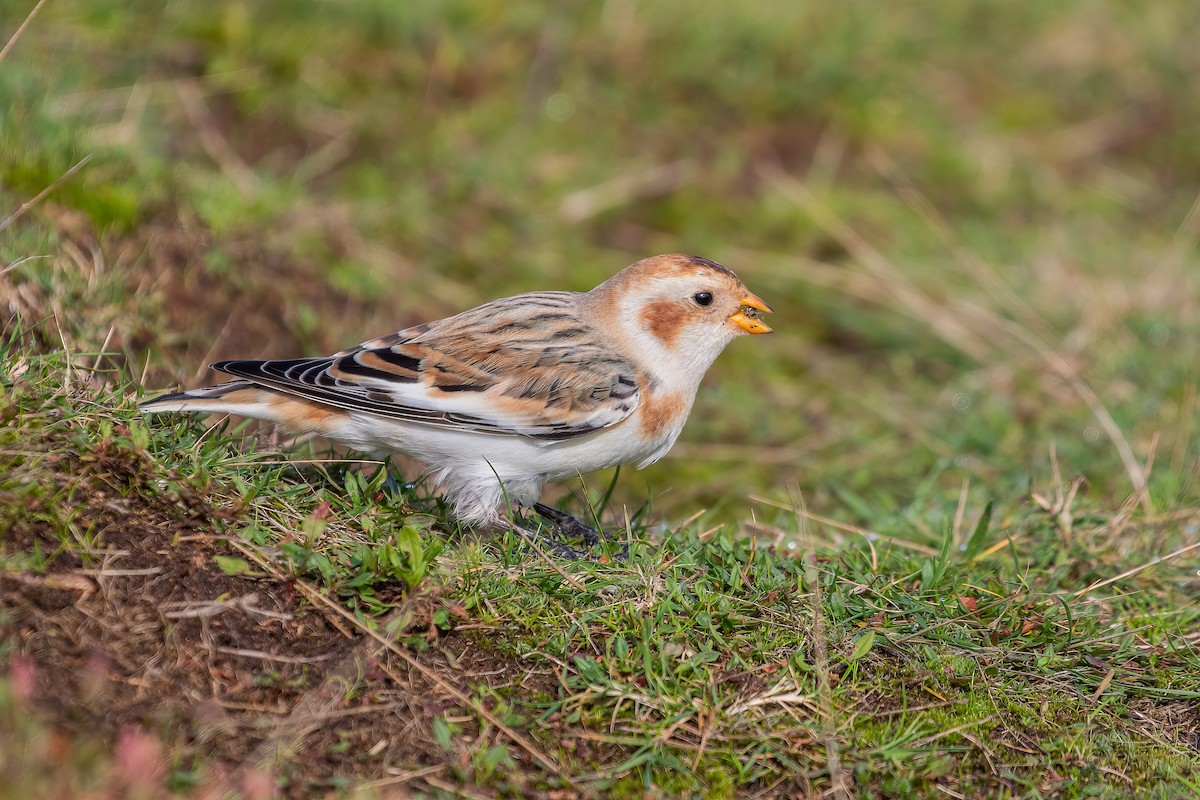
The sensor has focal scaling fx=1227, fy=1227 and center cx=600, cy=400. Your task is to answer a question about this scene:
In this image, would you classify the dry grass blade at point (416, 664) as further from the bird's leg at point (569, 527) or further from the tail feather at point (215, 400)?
the bird's leg at point (569, 527)

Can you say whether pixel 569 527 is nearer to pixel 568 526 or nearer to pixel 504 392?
pixel 568 526

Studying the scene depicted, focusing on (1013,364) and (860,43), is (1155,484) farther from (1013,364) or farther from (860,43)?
(860,43)

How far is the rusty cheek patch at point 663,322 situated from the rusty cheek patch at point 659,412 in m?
0.24

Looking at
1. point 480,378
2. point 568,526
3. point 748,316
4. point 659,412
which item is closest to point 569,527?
point 568,526

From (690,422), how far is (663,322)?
1958mm

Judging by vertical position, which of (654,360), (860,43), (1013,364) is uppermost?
(860,43)

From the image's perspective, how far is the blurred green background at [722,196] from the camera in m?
5.89

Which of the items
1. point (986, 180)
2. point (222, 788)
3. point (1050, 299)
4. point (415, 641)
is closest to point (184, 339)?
point (415, 641)

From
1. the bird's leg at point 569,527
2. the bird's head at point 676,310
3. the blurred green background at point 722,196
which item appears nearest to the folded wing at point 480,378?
the bird's head at point 676,310

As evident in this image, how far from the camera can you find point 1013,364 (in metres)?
6.94

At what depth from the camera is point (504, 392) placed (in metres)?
4.52

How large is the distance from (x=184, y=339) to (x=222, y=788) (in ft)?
9.77

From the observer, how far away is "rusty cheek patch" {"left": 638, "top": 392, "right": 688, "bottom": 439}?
15.0 ft

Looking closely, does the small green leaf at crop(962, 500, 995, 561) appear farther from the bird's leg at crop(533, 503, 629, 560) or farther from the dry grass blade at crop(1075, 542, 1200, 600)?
the bird's leg at crop(533, 503, 629, 560)
